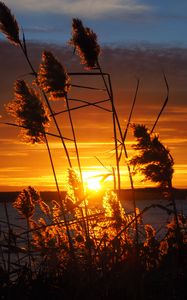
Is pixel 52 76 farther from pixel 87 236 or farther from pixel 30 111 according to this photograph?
pixel 87 236

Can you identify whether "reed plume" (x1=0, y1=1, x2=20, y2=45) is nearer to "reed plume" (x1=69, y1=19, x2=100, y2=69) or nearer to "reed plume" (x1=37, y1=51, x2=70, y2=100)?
"reed plume" (x1=37, y1=51, x2=70, y2=100)

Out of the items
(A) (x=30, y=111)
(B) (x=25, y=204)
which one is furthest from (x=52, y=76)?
(B) (x=25, y=204)

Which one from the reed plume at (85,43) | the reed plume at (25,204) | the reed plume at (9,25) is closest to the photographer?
the reed plume at (85,43)

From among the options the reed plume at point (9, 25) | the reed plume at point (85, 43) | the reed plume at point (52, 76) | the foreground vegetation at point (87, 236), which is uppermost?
the reed plume at point (9, 25)

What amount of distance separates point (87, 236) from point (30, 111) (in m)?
1.30

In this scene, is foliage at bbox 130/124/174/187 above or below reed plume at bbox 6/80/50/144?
below

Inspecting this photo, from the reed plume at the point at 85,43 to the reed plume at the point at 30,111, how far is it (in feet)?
2.06

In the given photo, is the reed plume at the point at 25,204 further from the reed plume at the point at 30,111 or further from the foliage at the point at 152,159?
the foliage at the point at 152,159

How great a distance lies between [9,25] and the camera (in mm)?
5566

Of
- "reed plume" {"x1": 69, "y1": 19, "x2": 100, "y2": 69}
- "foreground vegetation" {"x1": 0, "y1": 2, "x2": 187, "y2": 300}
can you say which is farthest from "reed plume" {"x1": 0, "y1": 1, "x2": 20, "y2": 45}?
"reed plume" {"x1": 69, "y1": 19, "x2": 100, "y2": 69}

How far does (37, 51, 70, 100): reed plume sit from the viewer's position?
5352 millimetres

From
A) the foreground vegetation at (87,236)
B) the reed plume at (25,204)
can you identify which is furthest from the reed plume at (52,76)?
the reed plume at (25,204)

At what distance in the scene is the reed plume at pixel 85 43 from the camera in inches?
206

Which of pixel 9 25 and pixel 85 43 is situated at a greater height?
pixel 9 25
